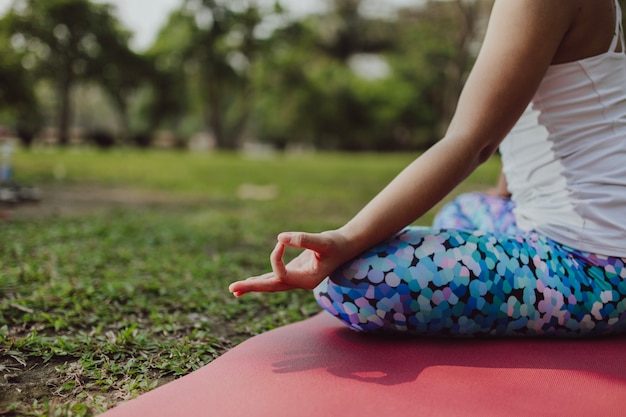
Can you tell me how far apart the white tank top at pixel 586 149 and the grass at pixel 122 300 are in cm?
101

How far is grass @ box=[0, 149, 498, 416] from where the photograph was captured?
1558 millimetres

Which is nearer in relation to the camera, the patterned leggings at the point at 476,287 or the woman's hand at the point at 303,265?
the woman's hand at the point at 303,265

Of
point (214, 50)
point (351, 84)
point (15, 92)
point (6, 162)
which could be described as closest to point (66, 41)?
point (214, 50)

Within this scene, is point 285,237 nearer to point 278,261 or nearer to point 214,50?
point 278,261

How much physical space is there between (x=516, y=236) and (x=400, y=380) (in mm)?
569

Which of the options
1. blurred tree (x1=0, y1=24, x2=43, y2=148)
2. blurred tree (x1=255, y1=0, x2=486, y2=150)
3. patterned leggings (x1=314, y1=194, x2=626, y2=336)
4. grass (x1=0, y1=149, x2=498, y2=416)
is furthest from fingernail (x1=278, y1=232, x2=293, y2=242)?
blurred tree (x1=255, y1=0, x2=486, y2=150)

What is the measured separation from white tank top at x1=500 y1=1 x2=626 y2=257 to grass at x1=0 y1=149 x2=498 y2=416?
1.01 meters

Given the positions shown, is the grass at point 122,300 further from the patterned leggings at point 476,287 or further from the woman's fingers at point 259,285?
the patterned leggings at point 476,287

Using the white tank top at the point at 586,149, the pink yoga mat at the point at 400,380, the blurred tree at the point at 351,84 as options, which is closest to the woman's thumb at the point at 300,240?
the pink yoga mat at the point at 400,380

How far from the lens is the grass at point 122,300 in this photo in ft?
5.11

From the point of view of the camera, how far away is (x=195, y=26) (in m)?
33.0

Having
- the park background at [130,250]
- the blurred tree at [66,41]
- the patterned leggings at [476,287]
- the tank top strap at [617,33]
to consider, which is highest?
the blurred tree at [66,41]

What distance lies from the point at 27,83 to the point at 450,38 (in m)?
12.7

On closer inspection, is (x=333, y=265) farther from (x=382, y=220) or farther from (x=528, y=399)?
(x=528, y=399)
